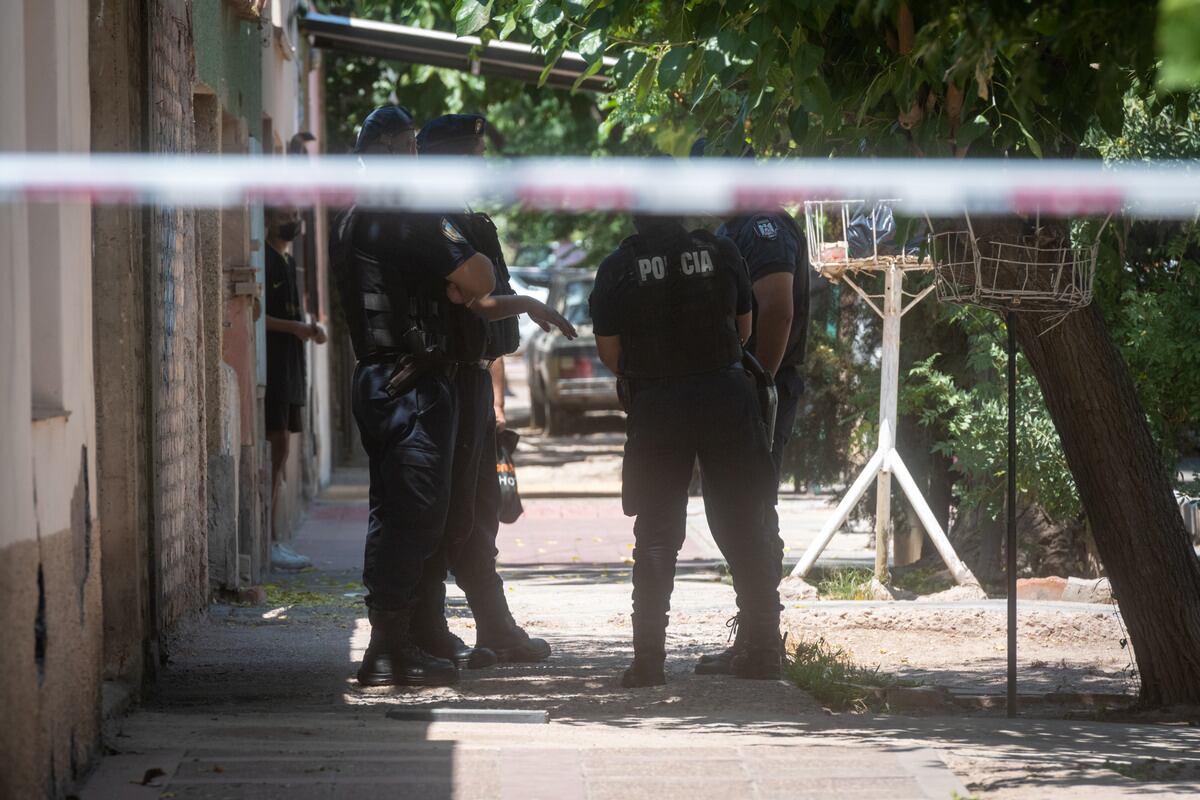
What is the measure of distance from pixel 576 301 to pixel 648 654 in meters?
15.7

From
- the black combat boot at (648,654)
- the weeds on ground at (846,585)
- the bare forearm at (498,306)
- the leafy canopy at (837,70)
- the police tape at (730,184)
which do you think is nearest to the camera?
the leafy canopy at (837,70)

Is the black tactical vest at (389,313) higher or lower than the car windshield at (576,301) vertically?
lower

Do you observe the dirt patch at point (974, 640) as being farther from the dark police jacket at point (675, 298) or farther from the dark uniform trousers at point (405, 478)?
the dark uniform trousers at point (405, 478)

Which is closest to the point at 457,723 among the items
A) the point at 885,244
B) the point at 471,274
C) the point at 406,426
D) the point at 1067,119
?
the point at 406,426

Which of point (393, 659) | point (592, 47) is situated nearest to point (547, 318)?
point (592, 47)

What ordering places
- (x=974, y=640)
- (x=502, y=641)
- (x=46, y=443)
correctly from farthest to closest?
(x=974, y=640), (x=502, y=641), (x=46, y=443)

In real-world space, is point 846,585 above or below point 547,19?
Answer: below

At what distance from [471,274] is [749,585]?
1.46m

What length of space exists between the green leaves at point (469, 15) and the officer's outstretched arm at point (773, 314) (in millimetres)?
1536

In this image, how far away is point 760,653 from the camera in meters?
5.96

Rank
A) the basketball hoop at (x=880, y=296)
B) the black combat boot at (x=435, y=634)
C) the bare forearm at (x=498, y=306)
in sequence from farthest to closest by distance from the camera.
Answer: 1. the basketball hoop at (x=880, y=296)
2. the black combat boot at (x=435, y=634)
3. the bare forearm at (x=498, y=306)

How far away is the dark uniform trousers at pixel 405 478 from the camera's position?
223 inches

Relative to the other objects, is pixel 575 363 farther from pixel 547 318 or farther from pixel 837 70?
pixel 837 70

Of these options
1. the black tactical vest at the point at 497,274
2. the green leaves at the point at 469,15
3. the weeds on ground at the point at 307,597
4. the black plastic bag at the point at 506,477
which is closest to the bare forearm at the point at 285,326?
the weeds on ground at the point at 307,597
